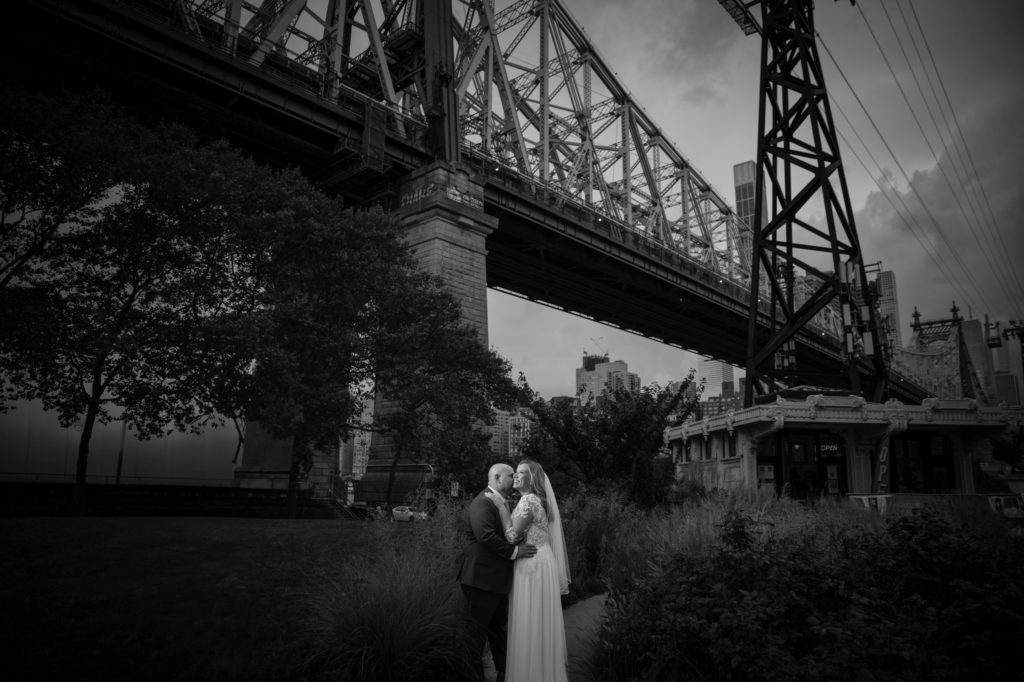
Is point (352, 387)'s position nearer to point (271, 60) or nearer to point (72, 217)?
point (72, 217)

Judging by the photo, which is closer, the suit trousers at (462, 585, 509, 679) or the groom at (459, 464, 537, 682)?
the groom at (459, 464, 537, 682)

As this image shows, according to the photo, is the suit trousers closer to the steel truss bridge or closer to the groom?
the groom

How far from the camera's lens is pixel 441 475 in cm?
1781

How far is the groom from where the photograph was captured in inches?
213

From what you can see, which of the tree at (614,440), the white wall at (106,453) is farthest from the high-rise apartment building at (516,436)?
the white wall at (106,453)

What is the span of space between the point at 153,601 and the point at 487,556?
3.44m

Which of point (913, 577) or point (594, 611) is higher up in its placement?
point (913, 577)

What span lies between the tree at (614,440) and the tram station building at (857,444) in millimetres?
2826

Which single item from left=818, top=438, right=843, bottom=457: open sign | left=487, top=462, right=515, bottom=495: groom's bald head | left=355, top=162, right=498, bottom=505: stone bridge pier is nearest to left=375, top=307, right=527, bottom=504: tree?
left=355, top=162, right=498, bottom=505: stone bridge pier

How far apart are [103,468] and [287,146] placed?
1332cm

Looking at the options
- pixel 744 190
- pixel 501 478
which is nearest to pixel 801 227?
pixel 501 478

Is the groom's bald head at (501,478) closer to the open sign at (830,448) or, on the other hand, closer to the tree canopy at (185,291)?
the tree canopy at (185,291)

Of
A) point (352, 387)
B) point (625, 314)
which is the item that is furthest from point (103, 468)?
point (625, 314)

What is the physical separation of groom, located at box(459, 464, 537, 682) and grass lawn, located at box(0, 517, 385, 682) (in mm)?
1543
